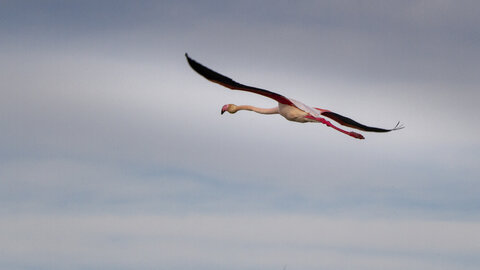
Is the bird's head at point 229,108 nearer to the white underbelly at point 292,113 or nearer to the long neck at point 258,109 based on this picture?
the long neck at point 258,109

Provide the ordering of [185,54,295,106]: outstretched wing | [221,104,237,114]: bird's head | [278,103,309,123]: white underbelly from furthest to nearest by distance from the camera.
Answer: [221,104,237,114]: bird's head → [278,103,309,123]: white underbelly → [185,54,295,106]: outstretched wing

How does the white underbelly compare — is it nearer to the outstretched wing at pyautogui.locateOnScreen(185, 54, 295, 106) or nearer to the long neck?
the outstretched wing at pyautogui.locateOnScreen(185, 54, 295, 106)

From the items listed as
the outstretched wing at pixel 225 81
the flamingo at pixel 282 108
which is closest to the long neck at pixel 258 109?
the flamingo at pixel 282 108

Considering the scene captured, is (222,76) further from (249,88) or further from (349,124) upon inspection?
(349,124)

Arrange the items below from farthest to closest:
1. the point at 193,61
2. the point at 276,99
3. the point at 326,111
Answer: the point at 326,111 < the point at 276,99 < the point at 193,61

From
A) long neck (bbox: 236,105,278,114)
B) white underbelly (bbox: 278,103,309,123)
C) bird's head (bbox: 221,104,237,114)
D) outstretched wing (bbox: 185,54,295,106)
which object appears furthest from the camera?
bird's head (bbox: 221,104,237,114)

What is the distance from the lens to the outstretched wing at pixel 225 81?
3197cm

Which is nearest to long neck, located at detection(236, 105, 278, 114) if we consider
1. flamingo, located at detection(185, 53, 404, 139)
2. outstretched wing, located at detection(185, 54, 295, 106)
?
flamingo, located at detection(185, 53, 404, 139)

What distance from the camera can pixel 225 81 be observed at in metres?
32.8

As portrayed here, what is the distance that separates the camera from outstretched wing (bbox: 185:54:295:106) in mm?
31969

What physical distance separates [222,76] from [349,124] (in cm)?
755

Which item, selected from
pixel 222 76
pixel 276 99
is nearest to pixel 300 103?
pixel 276 99

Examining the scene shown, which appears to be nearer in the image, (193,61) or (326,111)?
(193,61)

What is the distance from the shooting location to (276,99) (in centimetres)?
3403
